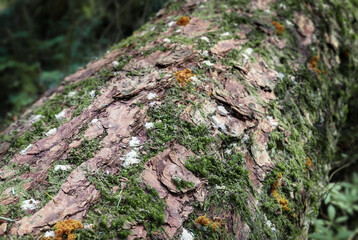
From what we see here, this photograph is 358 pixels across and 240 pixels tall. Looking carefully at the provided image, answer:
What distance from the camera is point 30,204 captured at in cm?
148

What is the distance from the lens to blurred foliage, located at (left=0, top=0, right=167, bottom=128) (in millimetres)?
4684

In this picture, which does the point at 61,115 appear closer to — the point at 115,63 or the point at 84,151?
the point at 84,151

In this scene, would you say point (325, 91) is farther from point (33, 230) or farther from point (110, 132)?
point (33, 230)

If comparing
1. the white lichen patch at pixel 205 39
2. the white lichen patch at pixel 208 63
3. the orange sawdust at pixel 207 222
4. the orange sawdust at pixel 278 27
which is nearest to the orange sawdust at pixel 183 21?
the white lichen patch at pixel 205 39

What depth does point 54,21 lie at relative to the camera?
6.81 m

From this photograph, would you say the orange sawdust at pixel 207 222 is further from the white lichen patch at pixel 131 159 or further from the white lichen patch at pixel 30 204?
the white lichen patch at pixel 30 204

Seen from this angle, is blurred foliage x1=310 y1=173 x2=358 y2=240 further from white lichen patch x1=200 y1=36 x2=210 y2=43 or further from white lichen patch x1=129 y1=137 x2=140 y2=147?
white lichen patch x1=200 y1=36 x2=210 y2=43

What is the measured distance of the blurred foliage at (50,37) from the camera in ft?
15.4

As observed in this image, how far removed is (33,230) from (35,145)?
67 cm

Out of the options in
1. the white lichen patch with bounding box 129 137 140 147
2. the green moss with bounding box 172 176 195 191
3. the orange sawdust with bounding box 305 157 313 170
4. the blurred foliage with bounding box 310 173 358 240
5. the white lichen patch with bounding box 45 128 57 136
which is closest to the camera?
the blurred foliage with bounding box 310 173 358 240

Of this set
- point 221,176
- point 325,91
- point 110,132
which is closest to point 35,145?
point 110,132

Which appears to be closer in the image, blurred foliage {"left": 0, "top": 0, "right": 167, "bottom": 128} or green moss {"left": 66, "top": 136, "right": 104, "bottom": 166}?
green moss {"left": 66, "top": 136, "right": 104, "bottom": 166}

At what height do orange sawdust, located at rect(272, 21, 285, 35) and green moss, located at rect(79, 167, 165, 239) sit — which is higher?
orange sawdust, located at rect(272, 21, 285, 35)

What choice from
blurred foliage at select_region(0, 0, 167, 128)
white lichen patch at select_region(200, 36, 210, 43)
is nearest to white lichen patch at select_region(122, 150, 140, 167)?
white lichen patch at select_region(200, 36, 210, 43)
